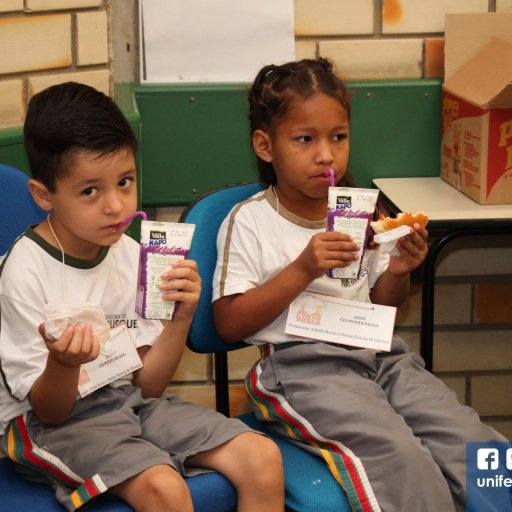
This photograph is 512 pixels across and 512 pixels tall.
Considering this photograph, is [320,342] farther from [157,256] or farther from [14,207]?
[14,207]

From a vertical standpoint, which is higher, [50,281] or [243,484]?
[50,281]

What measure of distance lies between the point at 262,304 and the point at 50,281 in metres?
0.45

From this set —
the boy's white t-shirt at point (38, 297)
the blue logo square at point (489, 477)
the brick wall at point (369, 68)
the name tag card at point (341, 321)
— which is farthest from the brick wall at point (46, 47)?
the blue logo square at point (489, 477)

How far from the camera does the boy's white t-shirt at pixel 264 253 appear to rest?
75.4 inches

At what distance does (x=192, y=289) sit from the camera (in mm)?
1657

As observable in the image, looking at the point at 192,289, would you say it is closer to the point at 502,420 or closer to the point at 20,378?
the point at 20,378

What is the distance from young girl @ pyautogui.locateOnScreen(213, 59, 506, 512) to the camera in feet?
5.43

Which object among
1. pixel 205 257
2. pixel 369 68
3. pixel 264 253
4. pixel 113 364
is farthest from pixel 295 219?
pixel 369 68

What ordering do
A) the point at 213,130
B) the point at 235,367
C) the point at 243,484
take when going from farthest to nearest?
the point at 235,367 < the point at 213,130 < the point at 243,484

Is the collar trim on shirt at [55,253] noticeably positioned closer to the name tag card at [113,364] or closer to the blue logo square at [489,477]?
the name tag card at [113,364]

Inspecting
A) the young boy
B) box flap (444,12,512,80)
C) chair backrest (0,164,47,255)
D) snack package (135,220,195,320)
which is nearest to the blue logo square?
the young boy

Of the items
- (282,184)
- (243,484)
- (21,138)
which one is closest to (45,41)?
(21,138)

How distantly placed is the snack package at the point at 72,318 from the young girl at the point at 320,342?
1.34ft

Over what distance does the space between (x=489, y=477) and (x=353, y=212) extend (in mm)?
572
